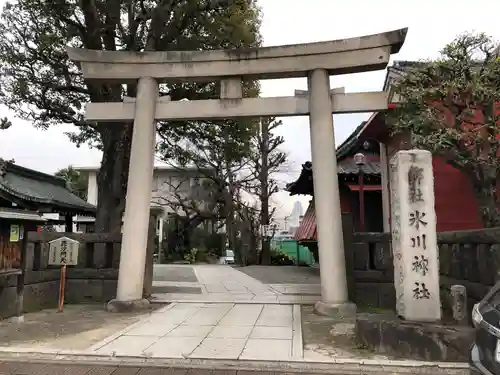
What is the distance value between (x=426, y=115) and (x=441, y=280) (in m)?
3.38

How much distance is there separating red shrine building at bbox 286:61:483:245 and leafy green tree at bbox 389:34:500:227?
241 centimetres

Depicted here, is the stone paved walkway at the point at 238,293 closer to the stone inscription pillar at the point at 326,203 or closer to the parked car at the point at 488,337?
the stone inscription pillar at the point at 326,203

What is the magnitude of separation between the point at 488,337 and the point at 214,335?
4.63 metres

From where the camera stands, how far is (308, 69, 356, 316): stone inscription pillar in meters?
9.04

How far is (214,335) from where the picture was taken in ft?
23.4

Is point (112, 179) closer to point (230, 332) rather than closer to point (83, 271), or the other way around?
point (83, 271)

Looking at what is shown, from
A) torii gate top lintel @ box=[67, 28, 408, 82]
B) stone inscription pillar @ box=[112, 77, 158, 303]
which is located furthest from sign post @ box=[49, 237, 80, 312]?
torii gate top lintel @ box=[67, 28, 408, 82]

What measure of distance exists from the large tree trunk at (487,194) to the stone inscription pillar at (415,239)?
9.68 ft

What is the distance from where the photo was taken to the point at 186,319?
842 cm

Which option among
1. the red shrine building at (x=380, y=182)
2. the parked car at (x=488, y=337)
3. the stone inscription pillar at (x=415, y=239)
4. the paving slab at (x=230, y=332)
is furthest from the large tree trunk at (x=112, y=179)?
the parked car at (x=488, y=337)

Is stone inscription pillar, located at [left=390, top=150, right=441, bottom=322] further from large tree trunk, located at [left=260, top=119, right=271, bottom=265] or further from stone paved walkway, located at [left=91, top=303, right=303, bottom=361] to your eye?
large tree trunk, located at [left=260, top=119, right=271, bottom=265]

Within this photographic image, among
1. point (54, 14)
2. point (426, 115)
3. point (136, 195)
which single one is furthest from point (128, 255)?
point (54, 14)

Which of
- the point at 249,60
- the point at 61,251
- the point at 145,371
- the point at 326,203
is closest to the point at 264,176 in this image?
the point at 249,60

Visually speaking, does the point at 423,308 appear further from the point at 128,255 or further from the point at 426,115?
the point at 128,255
